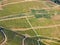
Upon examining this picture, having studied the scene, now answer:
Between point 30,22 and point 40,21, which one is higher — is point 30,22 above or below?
above

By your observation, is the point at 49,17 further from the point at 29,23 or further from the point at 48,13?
the point at 29,23

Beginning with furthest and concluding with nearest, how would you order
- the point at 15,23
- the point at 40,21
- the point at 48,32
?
the point at 40,21, the point at 15,23, the point at 48,32

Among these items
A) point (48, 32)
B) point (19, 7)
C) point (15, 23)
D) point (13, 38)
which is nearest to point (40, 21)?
point (48, 32)

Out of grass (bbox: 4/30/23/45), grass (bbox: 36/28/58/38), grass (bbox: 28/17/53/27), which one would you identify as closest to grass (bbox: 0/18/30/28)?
grass (bbox: 28/17/53/27)

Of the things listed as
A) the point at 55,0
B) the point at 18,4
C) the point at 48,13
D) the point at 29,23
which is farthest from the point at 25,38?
the point at 55,0

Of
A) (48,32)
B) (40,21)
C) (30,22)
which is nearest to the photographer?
(48,32)

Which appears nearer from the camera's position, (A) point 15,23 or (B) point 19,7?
(A) point 15,23

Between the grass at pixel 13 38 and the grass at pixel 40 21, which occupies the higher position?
the grass at pixel 13 38

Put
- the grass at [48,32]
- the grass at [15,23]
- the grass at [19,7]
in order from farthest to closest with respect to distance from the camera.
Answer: the grass at [19,7] → the grass at [15,23] → the grass at [48,32]

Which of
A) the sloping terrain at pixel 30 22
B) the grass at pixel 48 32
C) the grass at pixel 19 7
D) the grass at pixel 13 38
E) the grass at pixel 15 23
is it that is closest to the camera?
the grass at pixel 13 38

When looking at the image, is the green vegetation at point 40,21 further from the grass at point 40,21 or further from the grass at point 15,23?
the grass at point 15,23

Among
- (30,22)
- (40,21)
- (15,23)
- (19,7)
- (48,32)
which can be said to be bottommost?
(48,32)

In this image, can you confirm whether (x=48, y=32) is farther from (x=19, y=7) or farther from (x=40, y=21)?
(x=19, y=7)

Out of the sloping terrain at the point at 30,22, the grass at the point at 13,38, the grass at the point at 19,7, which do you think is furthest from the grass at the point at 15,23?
the grass at the point at 19,7
